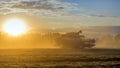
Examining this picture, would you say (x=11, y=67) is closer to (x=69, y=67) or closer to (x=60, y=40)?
(x=69, y=67)

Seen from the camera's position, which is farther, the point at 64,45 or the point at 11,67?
the point at 64,45

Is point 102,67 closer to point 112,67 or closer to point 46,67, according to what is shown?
point 112,67

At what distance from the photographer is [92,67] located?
55312 mm

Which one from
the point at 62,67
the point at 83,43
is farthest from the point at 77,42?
the point at 62,67

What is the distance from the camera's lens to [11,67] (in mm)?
54250

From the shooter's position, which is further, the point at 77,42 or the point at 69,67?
the point at 77,42

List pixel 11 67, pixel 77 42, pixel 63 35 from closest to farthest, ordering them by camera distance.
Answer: pixel 11 67 → pixel 77 42 → pixel 63 35

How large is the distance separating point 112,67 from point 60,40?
130 meters

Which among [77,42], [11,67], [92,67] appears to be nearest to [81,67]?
[92,67]

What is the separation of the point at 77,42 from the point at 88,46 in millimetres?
11923

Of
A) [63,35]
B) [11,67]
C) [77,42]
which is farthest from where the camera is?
[63,35]

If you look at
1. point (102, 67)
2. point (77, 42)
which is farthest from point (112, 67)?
point (77, 42)

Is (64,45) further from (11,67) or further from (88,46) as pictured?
(11,67)

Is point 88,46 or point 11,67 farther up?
point 11,67
